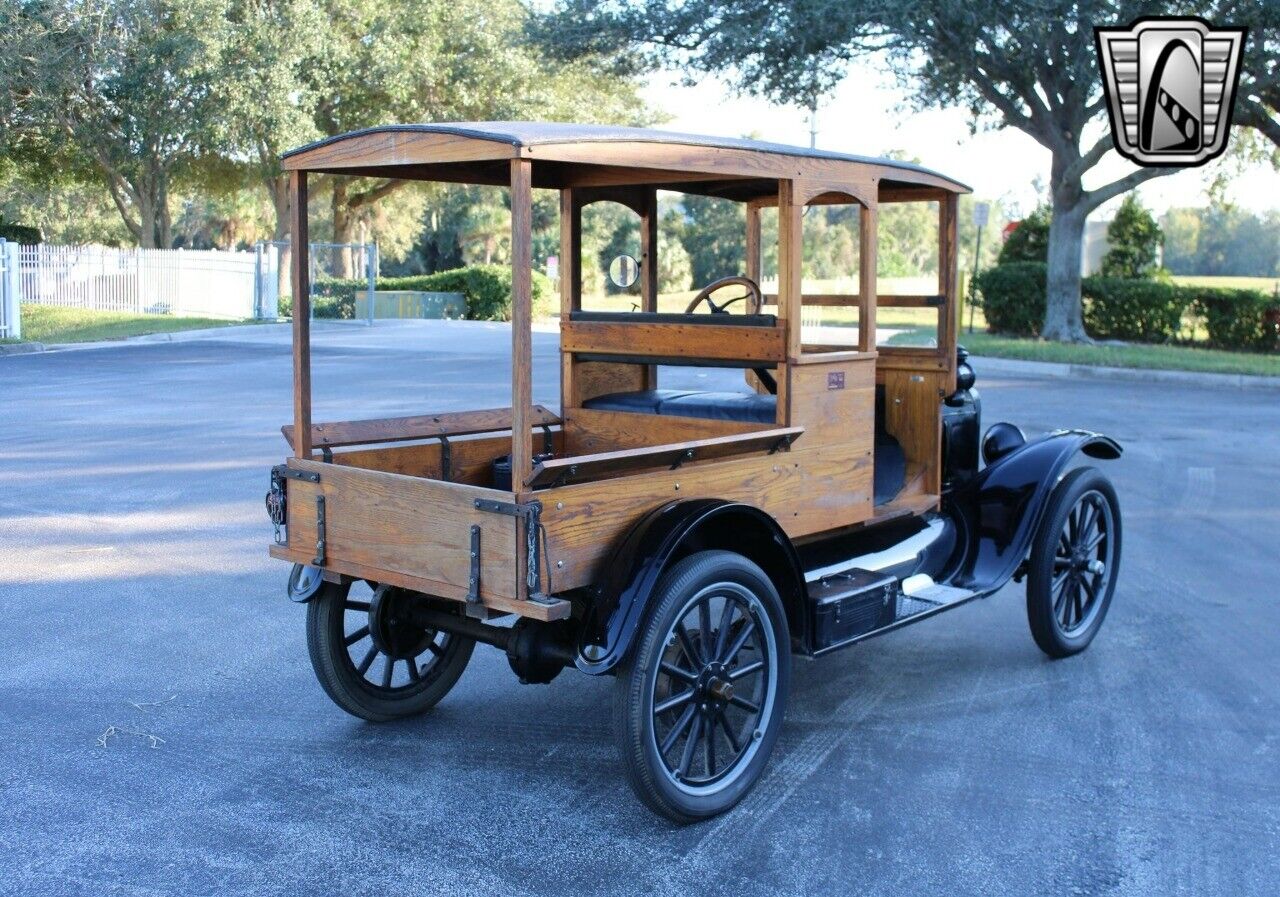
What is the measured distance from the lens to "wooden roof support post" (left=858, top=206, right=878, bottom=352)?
5234 mm

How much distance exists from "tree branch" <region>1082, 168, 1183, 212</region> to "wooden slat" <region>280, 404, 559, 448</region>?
20.1 meters

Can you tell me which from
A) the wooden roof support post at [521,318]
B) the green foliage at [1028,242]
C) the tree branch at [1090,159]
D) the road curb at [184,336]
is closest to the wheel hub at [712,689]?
the wooden roof support post at [521,318]

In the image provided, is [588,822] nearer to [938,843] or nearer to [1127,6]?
[938,843]

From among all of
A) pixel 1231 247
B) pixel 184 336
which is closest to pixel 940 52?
pixel 184 336

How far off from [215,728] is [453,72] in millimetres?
31387

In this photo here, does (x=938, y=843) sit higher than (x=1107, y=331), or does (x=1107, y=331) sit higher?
(x=1107, y=331)

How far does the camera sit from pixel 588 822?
4070 mm

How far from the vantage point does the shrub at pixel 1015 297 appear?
26328 mm

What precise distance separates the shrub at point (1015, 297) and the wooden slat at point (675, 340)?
73.3ft

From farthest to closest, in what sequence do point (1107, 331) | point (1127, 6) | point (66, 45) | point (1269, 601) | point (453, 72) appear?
point (453, 72)
point (66, 45)
point (1107, 331)
point (1127, 6)
point (1269, 601)

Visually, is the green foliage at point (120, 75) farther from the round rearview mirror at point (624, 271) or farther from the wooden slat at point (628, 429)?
the wooden slat at point (628, 429)

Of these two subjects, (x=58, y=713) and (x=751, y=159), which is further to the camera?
(x=58, y=713)

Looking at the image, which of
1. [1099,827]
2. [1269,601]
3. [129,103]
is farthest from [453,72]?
[1099,827]
